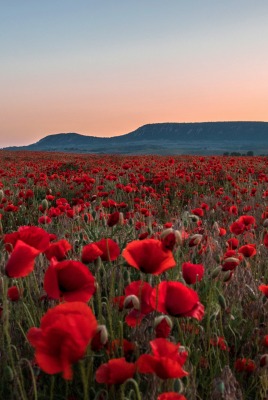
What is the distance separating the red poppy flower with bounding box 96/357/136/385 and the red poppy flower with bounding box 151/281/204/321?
225 mm

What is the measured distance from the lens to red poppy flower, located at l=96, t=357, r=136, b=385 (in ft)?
3.85

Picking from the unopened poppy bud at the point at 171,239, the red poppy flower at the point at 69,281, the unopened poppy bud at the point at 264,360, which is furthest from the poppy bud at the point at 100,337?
the unopened poppy bud at the point at 264,360

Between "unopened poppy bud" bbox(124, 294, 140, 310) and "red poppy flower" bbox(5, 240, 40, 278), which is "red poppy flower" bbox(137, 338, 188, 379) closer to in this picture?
"unopened poppy bud" bbox(124, 294, 140, 310)

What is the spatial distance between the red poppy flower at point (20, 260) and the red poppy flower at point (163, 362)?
0.42 metres

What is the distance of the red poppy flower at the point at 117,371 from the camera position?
117 cm

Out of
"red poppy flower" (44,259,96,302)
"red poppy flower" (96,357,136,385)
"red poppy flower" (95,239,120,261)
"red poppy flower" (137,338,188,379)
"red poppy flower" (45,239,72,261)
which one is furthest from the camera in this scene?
"red poppy flower" (95,239,120,261)

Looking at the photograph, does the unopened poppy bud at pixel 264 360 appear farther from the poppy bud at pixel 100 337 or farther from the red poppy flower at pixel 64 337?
the red poppy flower at pixel 64 337

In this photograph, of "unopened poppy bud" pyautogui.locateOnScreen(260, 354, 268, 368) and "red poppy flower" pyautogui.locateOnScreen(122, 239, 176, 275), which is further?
"unopened poppy bud" pyautogui.locateOnScreen(260, 354, 268, 368)

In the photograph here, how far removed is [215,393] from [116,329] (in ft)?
1.99

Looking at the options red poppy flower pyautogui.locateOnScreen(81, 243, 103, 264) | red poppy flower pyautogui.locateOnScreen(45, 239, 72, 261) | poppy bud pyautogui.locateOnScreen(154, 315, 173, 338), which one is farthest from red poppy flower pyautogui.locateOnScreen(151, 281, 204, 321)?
red poppy flower pyautogui.locateOnScreen(45, 239, 72, 261)

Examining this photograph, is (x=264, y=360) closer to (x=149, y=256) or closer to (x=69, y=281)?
(x=149, y=256)

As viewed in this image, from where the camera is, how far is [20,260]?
1.32 m

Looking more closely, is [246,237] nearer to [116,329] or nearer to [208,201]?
[116,329]

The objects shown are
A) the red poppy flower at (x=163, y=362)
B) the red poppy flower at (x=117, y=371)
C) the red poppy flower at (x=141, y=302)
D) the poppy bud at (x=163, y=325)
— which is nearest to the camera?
the red poppy flower at (x=163, y=362)
